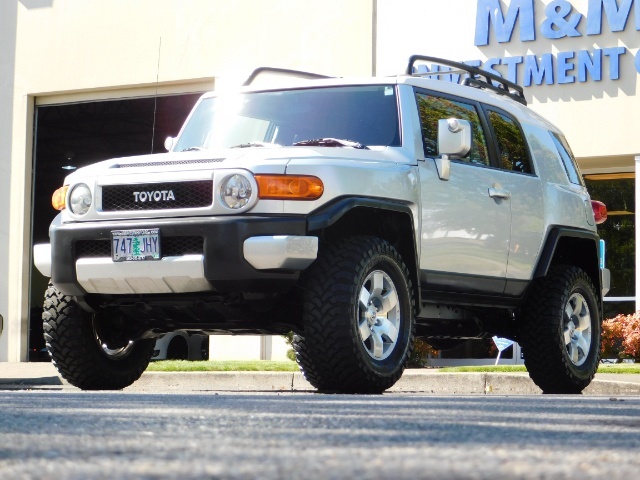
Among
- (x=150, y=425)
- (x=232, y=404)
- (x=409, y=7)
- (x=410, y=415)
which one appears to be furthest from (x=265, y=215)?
(x=409, y=7)

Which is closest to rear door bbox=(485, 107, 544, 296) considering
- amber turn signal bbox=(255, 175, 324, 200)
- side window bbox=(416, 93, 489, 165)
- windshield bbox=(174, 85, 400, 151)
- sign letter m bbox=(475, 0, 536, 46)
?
side window bbox=(416, 93, 489, 165)

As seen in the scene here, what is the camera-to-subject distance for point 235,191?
7.44 metres

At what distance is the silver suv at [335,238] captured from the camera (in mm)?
7398

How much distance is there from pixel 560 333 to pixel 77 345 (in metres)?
3.34

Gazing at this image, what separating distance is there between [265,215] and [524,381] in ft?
17.9

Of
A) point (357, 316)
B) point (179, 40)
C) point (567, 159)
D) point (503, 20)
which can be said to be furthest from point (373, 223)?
point (179, 40)

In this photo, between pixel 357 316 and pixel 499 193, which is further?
pixel 499 193

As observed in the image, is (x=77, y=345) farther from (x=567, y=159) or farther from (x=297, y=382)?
(x=297, y=382)

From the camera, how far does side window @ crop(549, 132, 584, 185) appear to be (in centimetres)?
1034

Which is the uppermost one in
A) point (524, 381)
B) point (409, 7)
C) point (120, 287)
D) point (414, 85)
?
point (409, 7)

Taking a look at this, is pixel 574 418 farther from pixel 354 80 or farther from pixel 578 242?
pixel 578 242

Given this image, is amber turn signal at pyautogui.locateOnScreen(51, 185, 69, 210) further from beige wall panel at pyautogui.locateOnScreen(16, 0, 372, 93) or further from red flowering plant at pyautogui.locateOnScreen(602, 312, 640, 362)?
beige wall panel at pyautogui.locateOnScreen(16, 0, 372, 93)

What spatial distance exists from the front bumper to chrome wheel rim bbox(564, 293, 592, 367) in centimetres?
286

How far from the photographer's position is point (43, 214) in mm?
23688
